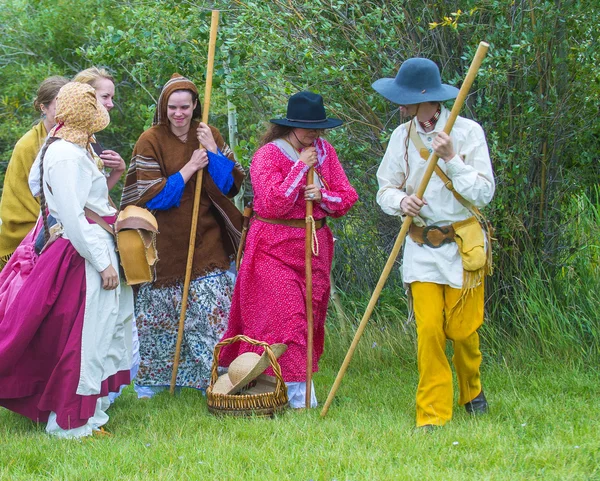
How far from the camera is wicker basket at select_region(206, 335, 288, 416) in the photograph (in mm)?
5262

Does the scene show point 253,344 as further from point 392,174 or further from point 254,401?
point 392,174

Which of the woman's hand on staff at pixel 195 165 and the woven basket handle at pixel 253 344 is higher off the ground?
the woman's hand on staff at pixel 195 165

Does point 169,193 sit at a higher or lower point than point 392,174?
lower

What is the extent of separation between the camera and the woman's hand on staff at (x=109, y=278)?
5059 millimetres

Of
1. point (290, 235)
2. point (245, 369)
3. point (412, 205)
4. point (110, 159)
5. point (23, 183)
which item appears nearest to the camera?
point (412, 205)

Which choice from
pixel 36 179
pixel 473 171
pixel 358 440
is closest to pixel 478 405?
pixel 358 440

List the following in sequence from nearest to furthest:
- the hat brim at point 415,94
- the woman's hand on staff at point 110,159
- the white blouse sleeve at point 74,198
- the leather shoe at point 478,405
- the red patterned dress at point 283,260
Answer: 1. the hat brim at point 415,94
2. the white blouse sleeve at point 74,198
3. the leather shoe at point 478,405
4. the red patterned dress at point 283,260
5. the woman's hand on staff at point 110,159

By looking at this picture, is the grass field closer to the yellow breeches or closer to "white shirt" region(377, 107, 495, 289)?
the yellow breeches

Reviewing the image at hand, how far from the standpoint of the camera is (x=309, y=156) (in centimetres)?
539

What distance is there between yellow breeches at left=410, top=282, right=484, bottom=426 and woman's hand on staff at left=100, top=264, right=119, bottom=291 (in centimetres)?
176

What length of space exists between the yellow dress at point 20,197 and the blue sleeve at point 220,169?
3.77 ft

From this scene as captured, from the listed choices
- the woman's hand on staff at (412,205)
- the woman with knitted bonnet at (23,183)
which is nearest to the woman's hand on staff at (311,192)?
Answer: the woman's hand on staff at (412,205)

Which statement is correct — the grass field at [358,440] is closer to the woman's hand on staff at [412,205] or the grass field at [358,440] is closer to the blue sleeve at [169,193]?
the woman's hand on staff at [412,205]

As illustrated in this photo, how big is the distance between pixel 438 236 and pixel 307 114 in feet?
3.84
